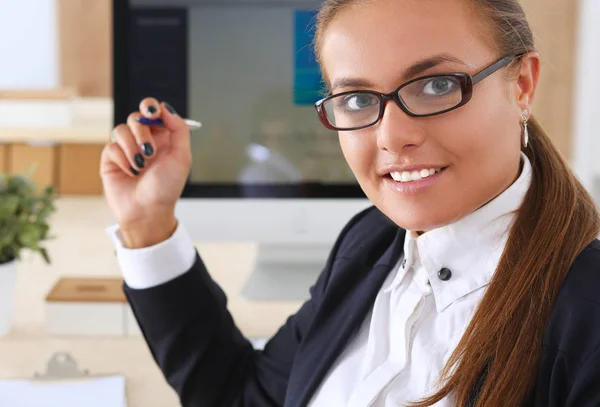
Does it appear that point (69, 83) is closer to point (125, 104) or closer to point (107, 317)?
point (125, 104)

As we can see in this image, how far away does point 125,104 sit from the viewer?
4.47 feet

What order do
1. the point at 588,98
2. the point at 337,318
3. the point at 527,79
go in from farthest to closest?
the point at 588,98 → the point at 337,318 → the point at 527,79

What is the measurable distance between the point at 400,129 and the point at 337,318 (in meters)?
0.26

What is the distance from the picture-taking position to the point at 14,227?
1.11 m

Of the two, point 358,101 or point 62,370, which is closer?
point 358,101

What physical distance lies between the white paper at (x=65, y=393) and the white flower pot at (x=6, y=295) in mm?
152

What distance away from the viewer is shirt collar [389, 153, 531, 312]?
0.69 meters

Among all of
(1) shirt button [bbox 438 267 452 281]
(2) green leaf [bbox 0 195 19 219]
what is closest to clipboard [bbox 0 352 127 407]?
A: (2) green leaf [bbox 0 195 19 219]

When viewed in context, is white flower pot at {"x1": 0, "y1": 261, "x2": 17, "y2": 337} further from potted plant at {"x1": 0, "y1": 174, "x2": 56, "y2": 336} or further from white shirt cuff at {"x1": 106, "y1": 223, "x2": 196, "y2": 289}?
white shirt cuff at {"x1": 106, "y1": 223, "x2": 196, "y2": 289}

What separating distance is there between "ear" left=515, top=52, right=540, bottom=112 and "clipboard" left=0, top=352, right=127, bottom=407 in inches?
22.9

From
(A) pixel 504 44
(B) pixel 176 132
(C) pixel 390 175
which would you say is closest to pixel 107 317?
(B) pixel 176 132

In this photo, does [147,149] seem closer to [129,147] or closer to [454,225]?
[129,147]

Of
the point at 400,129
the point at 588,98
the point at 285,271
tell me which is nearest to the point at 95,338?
the point at 285,271

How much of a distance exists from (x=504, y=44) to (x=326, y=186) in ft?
2.45
